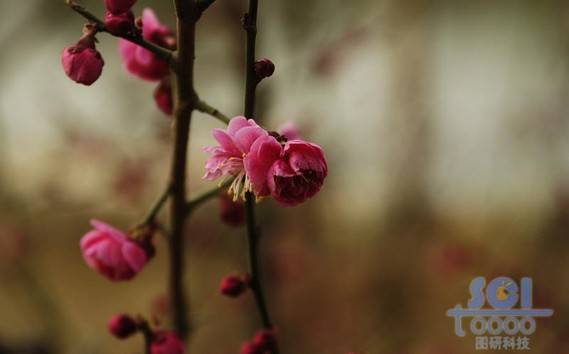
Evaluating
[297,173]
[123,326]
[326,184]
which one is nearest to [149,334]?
[123,326]

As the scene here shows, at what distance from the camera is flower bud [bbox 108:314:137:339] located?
56cm

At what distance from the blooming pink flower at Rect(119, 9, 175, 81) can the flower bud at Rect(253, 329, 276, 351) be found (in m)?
0.27

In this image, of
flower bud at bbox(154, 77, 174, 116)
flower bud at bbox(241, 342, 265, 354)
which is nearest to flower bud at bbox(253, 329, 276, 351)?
flower bud at bbox(241, 342, 265, 354)

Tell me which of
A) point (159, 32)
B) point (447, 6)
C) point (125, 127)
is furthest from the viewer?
point (447, 6)

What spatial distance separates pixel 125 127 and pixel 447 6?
76.5 inches

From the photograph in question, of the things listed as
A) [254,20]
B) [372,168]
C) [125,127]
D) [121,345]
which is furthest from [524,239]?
[254,20]

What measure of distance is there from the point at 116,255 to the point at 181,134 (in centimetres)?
15

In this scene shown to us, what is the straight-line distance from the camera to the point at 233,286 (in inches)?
19.9

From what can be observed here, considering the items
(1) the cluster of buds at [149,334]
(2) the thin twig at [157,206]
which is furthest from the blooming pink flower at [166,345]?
A: (2) the thin twig at [157,206]

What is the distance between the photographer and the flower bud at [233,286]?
506 millimetres

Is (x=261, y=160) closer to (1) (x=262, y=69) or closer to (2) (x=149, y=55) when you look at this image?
(1) (x=262, y=69)

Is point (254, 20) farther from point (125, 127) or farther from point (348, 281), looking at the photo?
point (348, 281)

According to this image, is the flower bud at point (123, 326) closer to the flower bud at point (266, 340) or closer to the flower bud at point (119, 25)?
the flower bud at point (266, 340)

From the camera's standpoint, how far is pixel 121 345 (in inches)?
76.3
